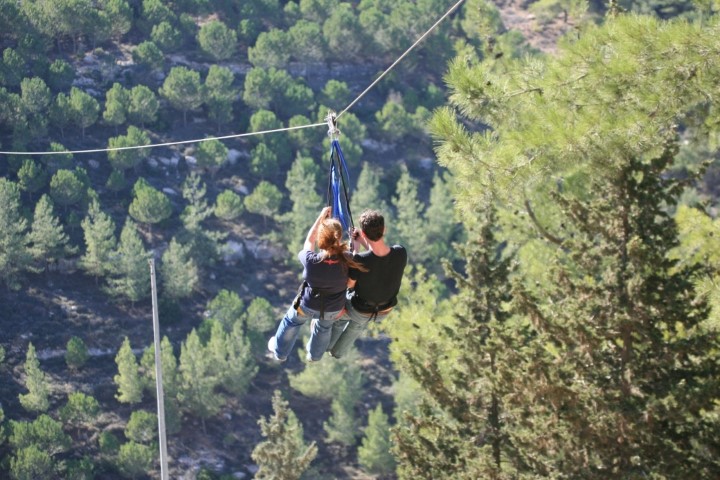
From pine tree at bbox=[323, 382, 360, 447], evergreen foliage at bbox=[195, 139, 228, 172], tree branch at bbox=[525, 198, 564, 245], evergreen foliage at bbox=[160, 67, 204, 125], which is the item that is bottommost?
pine tree at bbox=[323, 382, 360, 447]

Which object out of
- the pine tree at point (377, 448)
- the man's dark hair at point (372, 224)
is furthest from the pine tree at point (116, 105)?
the man's dark hair at point (372, 224)

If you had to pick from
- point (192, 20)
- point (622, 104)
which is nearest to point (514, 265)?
point (622, 104)

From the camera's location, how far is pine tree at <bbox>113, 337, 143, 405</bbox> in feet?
97.5

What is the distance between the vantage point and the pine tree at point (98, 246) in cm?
3338

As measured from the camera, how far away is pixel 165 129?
41.1 meters

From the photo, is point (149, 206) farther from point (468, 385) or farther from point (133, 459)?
point (468, 385)

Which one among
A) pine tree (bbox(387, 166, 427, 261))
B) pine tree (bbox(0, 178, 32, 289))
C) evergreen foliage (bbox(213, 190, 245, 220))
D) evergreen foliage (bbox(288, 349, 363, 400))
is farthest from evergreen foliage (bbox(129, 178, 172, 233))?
pine tree (bbox(387, 166, 427, 261))

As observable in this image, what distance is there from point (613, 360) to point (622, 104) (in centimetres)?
249

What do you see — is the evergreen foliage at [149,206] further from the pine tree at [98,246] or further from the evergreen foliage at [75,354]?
the evergreen foliage at [75,354]

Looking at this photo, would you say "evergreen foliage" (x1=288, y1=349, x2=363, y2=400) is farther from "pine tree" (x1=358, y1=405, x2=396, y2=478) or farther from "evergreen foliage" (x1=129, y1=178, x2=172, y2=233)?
"evergreen foliage" (x1=129, y1=178, x2=172, y2=233)

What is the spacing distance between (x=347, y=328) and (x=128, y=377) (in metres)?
23.1

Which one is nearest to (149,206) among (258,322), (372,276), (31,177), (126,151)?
(126,151)

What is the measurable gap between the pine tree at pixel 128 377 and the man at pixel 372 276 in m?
23.0

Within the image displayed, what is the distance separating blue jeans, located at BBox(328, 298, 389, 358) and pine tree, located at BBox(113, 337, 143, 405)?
22625mm
